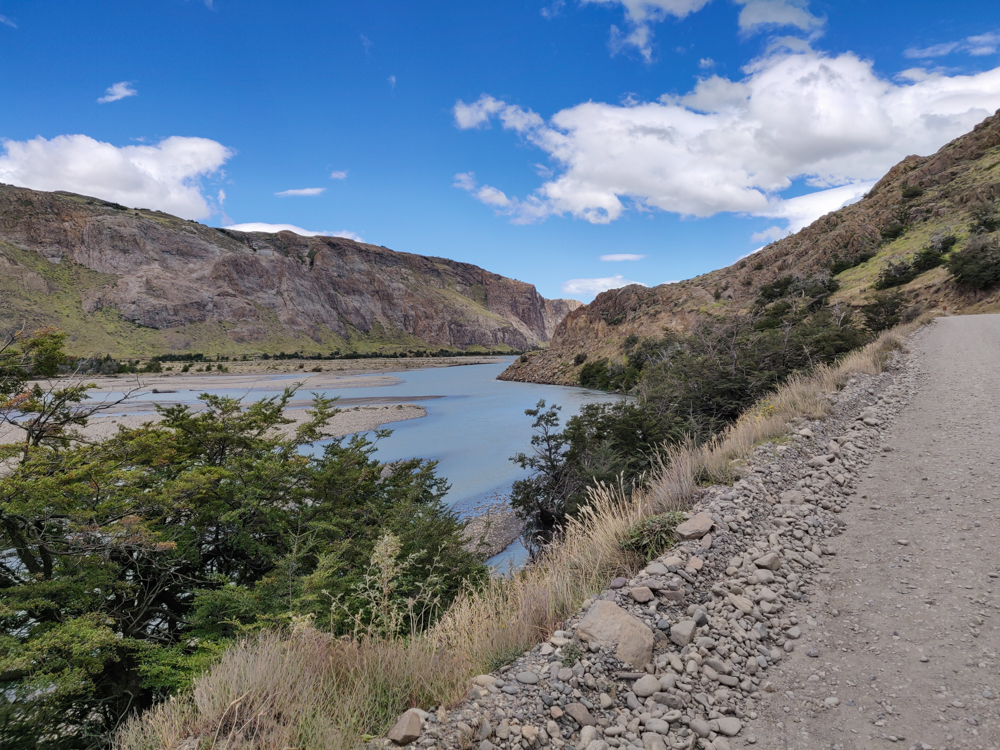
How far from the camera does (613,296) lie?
61781mm

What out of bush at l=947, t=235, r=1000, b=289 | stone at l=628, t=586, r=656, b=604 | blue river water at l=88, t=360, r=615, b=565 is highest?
bush at l=947, t=235, r=1000, b=289

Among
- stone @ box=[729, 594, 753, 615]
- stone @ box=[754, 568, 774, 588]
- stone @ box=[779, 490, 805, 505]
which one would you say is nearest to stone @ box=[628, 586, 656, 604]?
stone @ box=[729, 594, 753, 615]

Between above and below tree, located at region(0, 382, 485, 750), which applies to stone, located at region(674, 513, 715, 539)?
above

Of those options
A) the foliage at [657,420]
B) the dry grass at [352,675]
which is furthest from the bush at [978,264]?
the dry grass at [352,675]

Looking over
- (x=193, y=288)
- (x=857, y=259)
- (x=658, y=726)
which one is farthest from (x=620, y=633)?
(x=193, y=288)

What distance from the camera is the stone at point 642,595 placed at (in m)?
2.80

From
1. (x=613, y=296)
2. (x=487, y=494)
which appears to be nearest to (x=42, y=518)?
(x=487, y=494)

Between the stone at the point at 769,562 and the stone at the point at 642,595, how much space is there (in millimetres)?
963

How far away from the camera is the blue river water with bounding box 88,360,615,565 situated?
58.9 feet

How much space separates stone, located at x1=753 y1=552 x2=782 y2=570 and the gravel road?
0.84 feet

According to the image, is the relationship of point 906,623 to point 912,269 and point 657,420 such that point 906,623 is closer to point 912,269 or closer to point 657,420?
point 657,420

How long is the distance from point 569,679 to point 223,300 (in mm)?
129446

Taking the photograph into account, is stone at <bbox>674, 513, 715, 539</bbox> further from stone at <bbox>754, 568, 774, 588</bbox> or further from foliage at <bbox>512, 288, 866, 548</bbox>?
foliage at <bbox>512, 288, 866, 548</bbox>

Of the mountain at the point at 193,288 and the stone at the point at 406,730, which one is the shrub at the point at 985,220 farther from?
the mountain at the point at 193,288
